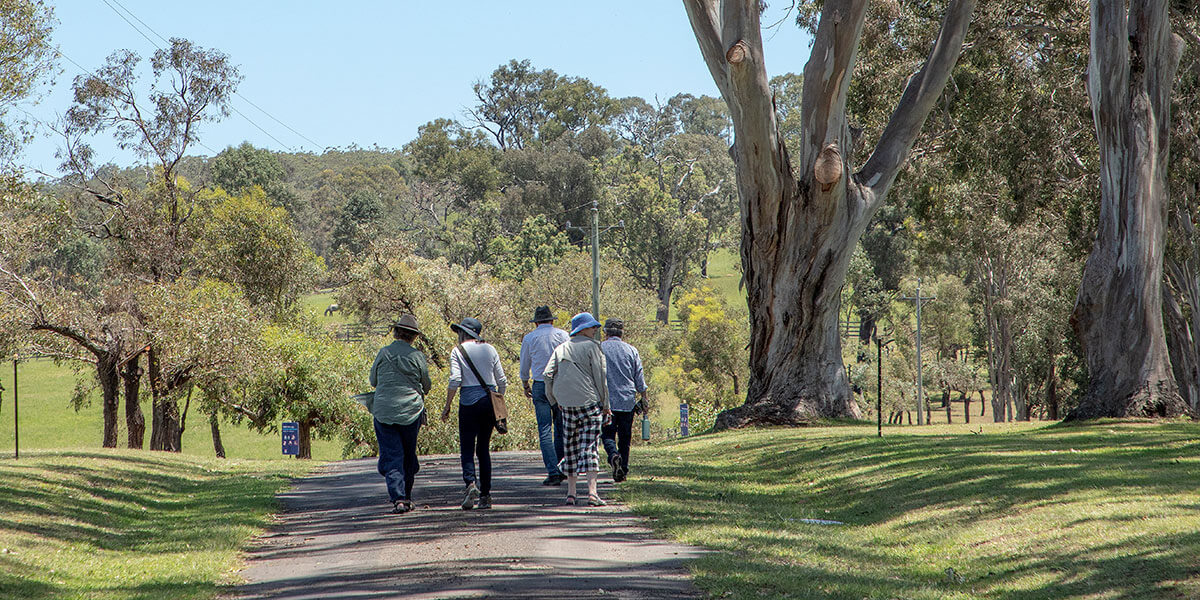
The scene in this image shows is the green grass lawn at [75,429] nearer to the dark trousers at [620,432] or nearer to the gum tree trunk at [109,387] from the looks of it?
the gum tree trunk at [109,387]

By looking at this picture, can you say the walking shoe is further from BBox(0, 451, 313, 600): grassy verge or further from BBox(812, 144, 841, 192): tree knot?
BBox(812, 144, 841, 192): tree knot

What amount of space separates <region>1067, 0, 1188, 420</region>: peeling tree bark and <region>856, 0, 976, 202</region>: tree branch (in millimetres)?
2172

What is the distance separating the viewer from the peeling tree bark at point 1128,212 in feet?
58.2

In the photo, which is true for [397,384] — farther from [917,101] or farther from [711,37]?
[917,101]

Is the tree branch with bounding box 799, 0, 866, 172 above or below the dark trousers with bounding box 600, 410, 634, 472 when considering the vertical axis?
above

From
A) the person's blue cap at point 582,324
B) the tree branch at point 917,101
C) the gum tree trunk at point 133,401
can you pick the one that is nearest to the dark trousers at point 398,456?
the person's blue cap at point 582,324

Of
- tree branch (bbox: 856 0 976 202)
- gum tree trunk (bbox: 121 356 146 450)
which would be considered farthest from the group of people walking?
gum tree trunk (bbox: 121 356 146 450)

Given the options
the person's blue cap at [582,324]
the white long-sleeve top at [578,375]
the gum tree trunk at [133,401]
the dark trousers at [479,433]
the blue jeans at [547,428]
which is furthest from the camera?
the gum tree trunk at [133,401]

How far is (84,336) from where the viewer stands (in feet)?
81.3

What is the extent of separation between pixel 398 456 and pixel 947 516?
471 centimetres

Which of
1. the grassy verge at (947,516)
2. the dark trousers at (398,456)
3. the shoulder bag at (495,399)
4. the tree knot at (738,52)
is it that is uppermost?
the tree knot at (738,52)

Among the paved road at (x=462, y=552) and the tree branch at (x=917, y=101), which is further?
the tree branch at (x=917, y=101)

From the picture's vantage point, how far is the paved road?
6.84 metres

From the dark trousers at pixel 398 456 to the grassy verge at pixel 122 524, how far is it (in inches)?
46.1
